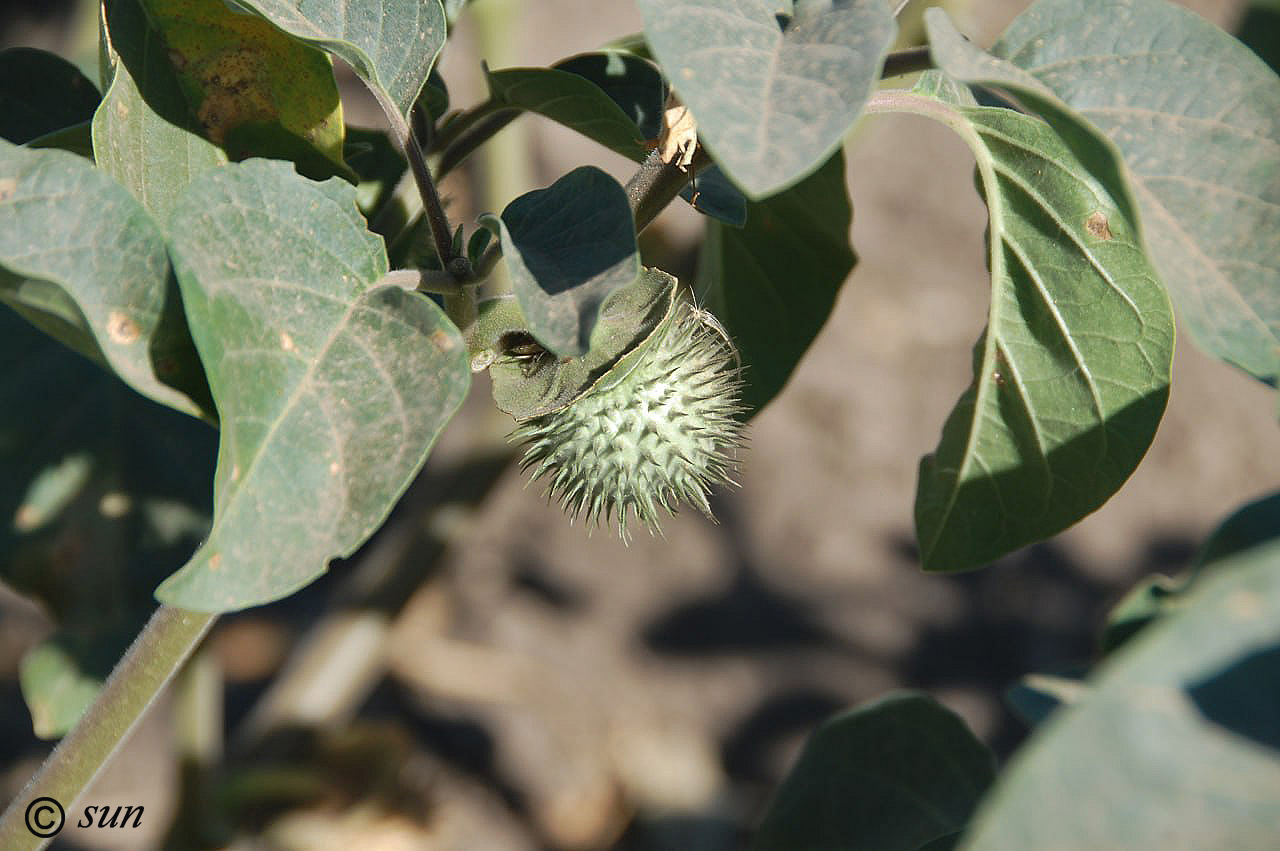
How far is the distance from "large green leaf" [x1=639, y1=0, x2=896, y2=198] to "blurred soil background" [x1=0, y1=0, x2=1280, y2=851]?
4.24 ft

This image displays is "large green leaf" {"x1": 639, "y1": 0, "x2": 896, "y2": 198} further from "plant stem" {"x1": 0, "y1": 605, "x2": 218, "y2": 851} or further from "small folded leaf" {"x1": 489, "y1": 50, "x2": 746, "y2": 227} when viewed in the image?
"plant stem" {"x1": 0, "y1": 605, "x2": 218, "y2": 851}

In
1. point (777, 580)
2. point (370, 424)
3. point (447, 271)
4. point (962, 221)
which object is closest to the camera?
point (370, 424)

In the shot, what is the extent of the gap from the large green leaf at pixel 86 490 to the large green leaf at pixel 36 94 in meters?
0.28

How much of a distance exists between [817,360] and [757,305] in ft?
7.04

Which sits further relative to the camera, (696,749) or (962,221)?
(962,221)

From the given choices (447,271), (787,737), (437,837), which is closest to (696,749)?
(787,737)

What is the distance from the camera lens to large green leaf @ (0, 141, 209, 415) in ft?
2.32

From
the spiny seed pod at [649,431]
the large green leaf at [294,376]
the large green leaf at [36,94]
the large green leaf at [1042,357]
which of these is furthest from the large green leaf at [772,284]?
the large green leaf at [36,94]

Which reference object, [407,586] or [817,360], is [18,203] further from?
[817,360]

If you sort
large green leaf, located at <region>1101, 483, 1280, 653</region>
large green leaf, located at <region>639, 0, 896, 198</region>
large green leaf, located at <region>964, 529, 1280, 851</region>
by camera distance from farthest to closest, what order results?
large green leaf, located at <region>1101, 483, 1280, 653</region>, large green leaf, located at <region>639, 0, 896, 198</region>, large green leaf, located at <region>964, 529, 1280, 851</region>

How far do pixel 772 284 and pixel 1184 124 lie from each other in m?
0.52

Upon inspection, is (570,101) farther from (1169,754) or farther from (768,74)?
(1169,754)

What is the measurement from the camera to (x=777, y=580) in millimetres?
3053

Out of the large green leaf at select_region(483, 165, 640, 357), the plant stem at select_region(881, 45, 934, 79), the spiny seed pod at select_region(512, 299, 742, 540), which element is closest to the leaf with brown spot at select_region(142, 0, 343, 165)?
the large green leaf at select_region(483, 165, 640, 357)
